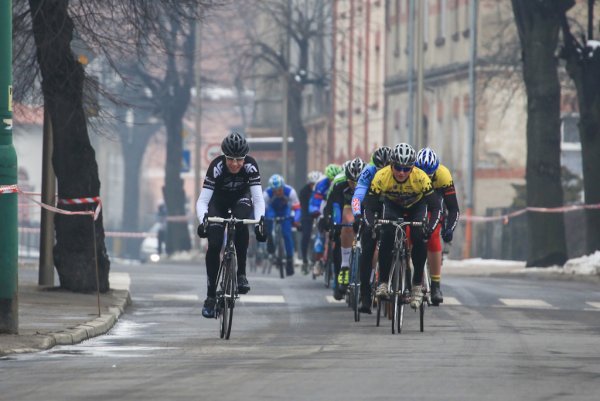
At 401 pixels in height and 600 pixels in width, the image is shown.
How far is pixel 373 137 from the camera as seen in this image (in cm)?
6869

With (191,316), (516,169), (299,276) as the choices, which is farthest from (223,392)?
(516,169)

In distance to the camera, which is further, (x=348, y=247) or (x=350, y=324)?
(x=348, y=247)

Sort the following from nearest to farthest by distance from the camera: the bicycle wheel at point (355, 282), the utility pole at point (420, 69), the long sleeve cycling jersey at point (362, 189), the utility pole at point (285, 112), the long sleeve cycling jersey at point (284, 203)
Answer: the long sleeve cycling jersey at point (362, 189) < the bicycle wheel at point (355, 282) < the long sleeve cycling jersey at point (284, 203) < the utility pole at point (420, 69) < the utility pole at point (285, 112)

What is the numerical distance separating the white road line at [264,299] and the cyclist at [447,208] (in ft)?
15.6

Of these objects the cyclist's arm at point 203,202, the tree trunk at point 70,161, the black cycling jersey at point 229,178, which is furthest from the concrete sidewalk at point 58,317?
the black cycling jersey at point 229,178

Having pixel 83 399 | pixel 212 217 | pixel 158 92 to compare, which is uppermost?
pixel 158 92

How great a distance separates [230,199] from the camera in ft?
58.9

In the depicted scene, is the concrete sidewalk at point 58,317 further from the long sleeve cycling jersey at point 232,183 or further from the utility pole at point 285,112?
the utility pole at point 285,112

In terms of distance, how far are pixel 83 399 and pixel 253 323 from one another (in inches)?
324

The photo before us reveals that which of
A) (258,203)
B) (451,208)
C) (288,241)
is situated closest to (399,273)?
(451,208)

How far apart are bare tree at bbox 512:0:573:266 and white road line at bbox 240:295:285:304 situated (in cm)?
1247

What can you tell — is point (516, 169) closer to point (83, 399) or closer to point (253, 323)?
point (253, 323)

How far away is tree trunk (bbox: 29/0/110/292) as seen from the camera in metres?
22.9

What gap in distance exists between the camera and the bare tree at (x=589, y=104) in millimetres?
36156
